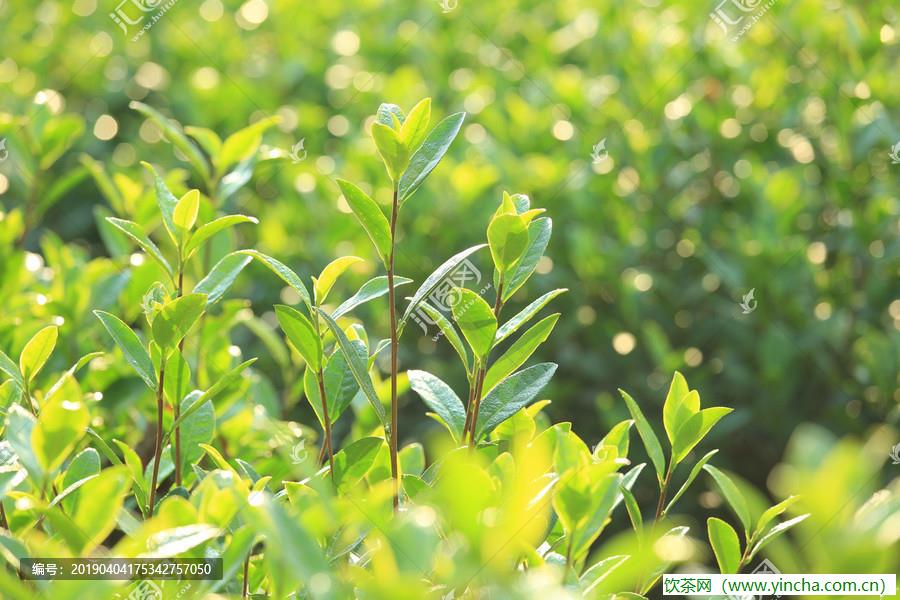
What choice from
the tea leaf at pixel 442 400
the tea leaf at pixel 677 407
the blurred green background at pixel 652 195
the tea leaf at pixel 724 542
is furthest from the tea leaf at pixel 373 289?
the blurred green background at pixel 652 195

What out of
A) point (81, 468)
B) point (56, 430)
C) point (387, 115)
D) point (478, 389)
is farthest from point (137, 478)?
point (387, 115)

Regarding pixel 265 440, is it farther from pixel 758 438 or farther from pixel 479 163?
pixel 758 438

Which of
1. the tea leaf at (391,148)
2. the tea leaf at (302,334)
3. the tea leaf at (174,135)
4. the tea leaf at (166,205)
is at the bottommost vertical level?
the tea leaf at (302,334)

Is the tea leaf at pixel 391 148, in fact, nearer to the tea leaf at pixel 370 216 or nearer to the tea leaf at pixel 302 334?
the tea leaf at pixel 370 216

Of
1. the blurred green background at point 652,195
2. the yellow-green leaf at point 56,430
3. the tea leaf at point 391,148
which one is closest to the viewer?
the yellow-green leaf at point 56,430

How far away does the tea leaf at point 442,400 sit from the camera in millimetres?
1234

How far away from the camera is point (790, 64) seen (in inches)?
141

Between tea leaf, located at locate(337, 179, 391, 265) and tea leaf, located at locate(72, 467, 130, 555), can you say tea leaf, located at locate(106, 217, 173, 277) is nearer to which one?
tea leaf, located at locate(337, 179, 391, 265)

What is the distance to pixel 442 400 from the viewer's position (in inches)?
49.0

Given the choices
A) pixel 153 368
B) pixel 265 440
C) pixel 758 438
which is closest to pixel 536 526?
pixel 153 368

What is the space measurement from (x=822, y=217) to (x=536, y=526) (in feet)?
8.04

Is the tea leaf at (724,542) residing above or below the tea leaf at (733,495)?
below

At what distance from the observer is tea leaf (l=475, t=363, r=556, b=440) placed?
1.21m

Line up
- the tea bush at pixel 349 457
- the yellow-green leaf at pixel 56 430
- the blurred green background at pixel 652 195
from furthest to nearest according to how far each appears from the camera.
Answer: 1. the blurred green background at pixel 652 195
2. the yellow-green leaf at pixel 56 430
3. the tea bush at pixel 349 457
